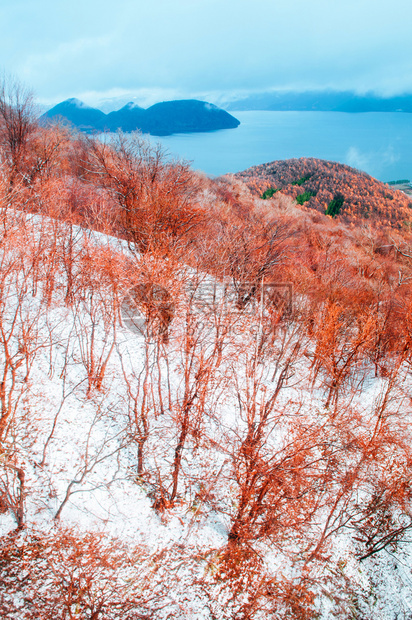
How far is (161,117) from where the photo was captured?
9194 centimetres

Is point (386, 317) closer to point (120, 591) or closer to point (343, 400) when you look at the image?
point (343, 400)

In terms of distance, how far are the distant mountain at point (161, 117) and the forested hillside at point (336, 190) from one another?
28.7 meters

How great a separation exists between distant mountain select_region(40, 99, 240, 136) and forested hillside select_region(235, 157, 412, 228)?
1128 inches

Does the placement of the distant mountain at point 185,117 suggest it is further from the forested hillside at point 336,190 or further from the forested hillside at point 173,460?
the forested hillside at point 173,460

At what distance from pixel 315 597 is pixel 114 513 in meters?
6.60

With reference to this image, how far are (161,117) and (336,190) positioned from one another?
60365 millimetres

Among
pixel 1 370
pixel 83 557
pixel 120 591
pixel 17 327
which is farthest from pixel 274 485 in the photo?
pixel 17 327

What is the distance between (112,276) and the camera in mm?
11141

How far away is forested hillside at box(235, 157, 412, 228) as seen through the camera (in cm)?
5650

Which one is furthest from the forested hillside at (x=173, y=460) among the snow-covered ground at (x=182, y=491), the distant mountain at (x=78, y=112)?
the distant mountain at (x=78, y=112)

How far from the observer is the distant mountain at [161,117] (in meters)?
87.7

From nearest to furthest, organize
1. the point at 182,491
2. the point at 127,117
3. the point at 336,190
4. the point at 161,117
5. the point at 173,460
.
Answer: the point at 182,491
the point at 173,460
the point at 336,190
the point at 161,117
the point at 127,117

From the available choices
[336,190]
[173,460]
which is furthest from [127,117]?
[173,460]

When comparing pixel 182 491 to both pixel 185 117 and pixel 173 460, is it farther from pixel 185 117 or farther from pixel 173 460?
pixel 185 117
